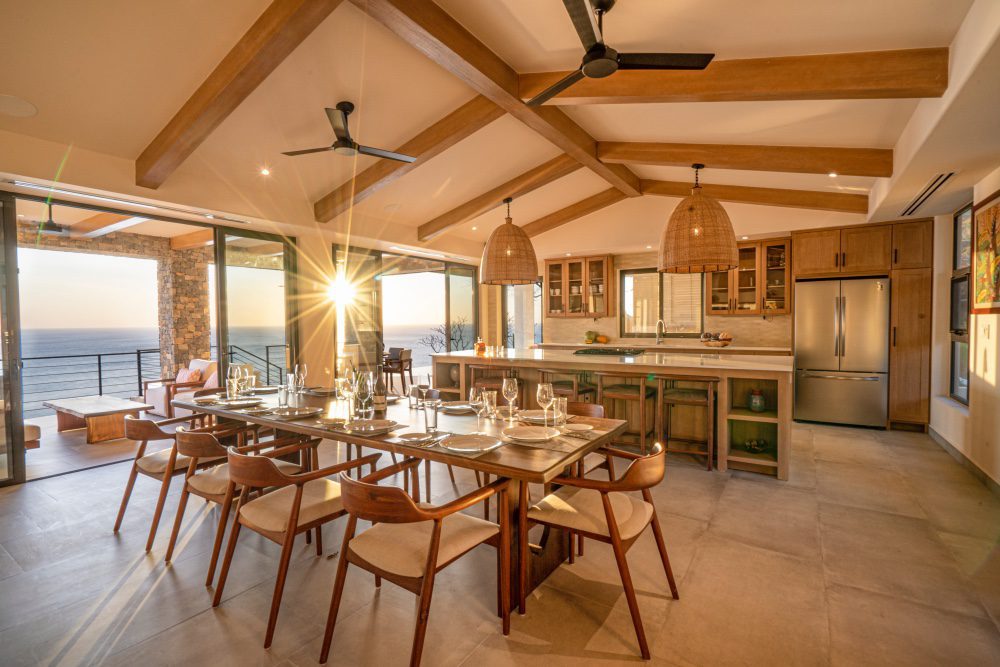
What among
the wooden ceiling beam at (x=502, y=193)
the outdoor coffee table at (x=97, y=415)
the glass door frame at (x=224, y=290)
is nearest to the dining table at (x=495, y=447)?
the glass door frame at (x=224, y=290)

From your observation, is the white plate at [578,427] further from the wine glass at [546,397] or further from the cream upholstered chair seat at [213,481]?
the cream upholstered chair seat at [213,481]

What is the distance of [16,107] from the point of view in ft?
10.0

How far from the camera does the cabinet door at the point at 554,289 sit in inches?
320

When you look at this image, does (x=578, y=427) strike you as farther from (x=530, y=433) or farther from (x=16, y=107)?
(x=16, y=107)

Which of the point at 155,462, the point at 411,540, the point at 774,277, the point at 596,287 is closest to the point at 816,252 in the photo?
the point at 774,277

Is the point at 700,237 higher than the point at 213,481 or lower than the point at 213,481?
higher

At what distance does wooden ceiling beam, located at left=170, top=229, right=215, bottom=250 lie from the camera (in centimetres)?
685

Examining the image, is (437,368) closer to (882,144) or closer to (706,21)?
(706,21)

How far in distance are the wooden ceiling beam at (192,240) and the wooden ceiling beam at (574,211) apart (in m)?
4.76

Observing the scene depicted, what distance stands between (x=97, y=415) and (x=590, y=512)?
5.35m

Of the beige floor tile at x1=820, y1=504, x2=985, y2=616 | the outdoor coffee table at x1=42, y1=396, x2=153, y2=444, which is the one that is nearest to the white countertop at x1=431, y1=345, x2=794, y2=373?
the beige floor tile at x1=820, y1=504, x2=985, y2=616

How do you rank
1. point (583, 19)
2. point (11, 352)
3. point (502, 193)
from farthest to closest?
point (502, 193) → point (11, 352) → point (583, 19)

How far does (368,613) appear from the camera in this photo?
206 cm

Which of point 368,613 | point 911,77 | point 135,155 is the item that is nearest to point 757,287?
point 911,77
